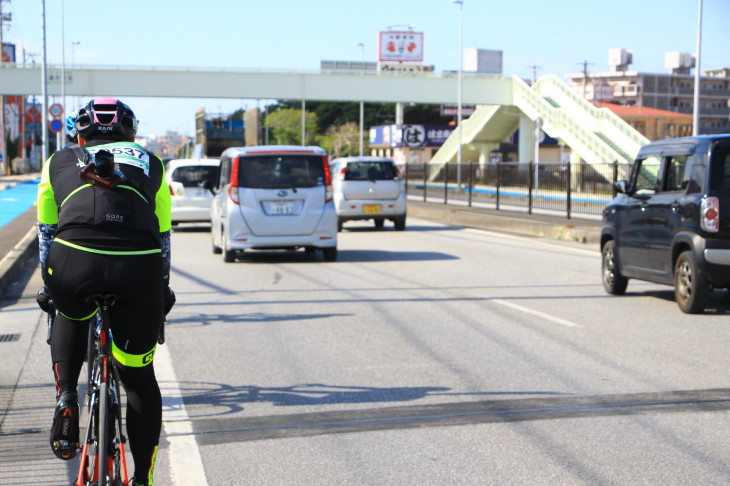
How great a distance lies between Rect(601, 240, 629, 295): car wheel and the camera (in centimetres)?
1136

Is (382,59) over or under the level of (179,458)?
over

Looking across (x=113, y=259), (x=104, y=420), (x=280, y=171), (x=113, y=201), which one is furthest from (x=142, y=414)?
(x=280, y=171)

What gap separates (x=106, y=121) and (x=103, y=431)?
127 centimetres

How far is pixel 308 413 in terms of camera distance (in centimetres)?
584

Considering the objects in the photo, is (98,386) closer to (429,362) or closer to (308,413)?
(308,413)

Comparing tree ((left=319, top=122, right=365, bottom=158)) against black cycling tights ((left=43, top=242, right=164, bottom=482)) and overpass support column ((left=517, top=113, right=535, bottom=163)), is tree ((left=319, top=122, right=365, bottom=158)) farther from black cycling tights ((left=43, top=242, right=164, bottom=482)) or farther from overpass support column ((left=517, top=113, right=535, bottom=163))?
black cycling tights ((left=43, top=242, right=164, bottom=482))

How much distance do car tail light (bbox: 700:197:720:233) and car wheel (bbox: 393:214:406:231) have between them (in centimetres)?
1350

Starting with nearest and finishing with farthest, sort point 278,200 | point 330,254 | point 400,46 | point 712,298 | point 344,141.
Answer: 1. point 712,298
2. point 278,200
3. point 330,254
4. point 400,46
5. point 344,141

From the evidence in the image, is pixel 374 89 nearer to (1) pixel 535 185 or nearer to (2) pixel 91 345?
(1) pixel 535 185

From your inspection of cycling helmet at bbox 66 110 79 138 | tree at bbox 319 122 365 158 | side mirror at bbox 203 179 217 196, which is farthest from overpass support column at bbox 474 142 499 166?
cycling helmet at bbox 66 110 79 138

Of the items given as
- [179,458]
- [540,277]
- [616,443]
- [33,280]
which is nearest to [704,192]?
[540,277]

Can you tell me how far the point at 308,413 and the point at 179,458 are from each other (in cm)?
113

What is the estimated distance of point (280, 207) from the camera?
1492 cm

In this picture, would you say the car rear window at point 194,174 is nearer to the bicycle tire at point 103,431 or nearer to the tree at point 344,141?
the bicycle tire at point 103,431
